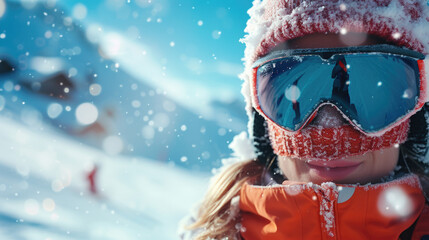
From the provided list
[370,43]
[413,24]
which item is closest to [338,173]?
[370,43]

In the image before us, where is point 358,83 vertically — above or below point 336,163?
above

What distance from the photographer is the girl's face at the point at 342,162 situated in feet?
4.99

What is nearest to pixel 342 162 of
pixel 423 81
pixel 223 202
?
pixel 423 81

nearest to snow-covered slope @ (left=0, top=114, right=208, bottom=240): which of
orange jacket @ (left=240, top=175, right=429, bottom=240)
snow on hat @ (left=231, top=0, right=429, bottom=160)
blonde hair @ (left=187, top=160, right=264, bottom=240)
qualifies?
blonde hair @ (left=187, top=160, right=264, bottom=240)

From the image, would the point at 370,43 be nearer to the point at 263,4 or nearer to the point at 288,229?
the point at 263,4

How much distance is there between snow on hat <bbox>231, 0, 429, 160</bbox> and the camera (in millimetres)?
1489

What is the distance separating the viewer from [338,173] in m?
1.58

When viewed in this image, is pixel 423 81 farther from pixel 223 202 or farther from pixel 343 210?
→ pixel 223 202

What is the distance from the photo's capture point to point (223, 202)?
200cm

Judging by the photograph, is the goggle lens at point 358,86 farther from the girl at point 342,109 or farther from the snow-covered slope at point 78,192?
the snow-covered slope at point 78,192

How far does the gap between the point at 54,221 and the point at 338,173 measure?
5.26 meters

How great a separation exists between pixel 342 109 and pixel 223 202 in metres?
0.89

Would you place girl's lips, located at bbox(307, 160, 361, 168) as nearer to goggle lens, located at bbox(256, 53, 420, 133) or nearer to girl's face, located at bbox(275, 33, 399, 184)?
girl's face, located at bbox(275, 33, 399, 184)

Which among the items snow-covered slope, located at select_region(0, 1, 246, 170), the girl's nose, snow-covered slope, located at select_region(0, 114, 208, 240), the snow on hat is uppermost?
snow-covered slope, located at select_region(0, 1, 246, 170)
